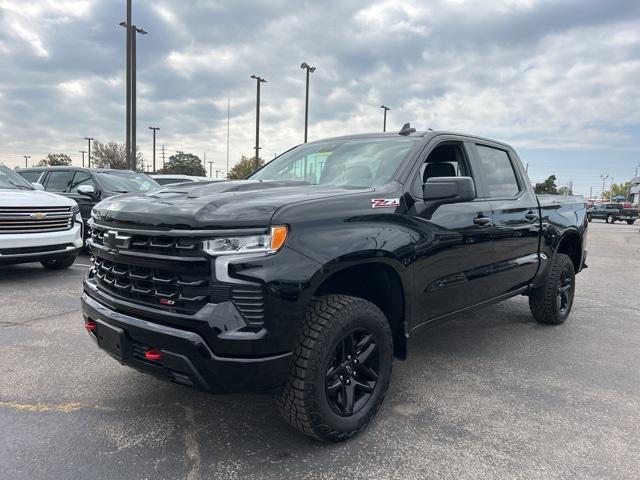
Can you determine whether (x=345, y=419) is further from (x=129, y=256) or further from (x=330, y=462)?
(x=129, y=256)

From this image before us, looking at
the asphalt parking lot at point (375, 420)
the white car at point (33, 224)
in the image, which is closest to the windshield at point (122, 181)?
the white car at point (33, 224)

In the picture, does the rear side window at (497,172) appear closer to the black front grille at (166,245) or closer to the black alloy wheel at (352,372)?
the black alloy wheel at (352,372)

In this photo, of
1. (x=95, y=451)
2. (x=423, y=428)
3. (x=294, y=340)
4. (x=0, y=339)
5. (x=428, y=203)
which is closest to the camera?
(x=294, y=340)

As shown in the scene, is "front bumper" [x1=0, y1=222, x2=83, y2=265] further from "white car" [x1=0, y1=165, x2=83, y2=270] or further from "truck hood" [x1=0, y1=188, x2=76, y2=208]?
"truck hood" [x1=0, y1=188, x2=76, y2=208]

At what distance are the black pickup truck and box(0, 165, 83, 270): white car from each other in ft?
13.6

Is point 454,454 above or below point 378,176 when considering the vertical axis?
below

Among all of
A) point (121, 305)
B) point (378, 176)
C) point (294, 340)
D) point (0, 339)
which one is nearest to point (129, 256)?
point (121, 305)

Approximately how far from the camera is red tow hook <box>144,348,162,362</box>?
2369 millimetres

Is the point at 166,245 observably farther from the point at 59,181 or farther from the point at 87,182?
the point at 59,181

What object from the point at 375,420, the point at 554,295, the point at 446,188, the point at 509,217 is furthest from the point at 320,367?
the point at 554,295

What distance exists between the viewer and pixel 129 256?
254 cm

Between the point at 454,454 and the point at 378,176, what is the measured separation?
1.73 metres

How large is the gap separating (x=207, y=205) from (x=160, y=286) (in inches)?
18.3

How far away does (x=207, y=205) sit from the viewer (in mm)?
2396
